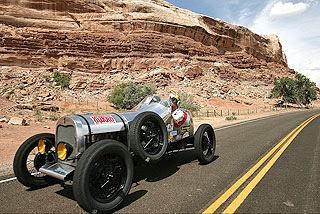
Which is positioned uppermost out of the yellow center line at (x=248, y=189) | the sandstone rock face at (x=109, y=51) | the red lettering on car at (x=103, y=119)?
the sandstone rock face at (x=109, y=51)

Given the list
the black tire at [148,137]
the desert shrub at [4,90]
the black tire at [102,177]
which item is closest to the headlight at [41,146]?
the black tire at [102,177]

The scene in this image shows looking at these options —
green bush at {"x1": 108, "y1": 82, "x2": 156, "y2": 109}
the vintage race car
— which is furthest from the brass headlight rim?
green bush at {"x1": 108, "y1": 82, "x2": 156, "y2": 109}

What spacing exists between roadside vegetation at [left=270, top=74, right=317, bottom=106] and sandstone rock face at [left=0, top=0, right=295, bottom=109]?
3.63 metres

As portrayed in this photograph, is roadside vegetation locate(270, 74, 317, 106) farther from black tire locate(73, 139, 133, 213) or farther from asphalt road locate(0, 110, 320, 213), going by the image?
black tire locate(73, 139, 133, 213)

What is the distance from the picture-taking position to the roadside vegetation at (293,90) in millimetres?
55062

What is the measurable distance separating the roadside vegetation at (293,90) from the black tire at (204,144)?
186 feet

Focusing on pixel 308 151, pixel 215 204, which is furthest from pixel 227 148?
pixel 215 204

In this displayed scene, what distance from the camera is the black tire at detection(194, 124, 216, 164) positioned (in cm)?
518

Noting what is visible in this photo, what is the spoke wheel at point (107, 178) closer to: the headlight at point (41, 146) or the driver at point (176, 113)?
Answer: the headlight at point (41, 146)

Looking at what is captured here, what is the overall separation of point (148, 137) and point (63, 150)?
4.95ft

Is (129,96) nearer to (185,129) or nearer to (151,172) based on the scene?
(185,129)

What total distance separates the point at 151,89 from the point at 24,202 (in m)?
31.1

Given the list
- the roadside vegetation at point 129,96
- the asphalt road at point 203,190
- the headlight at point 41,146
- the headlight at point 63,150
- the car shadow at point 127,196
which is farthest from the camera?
the roadside vegetation at point 129,96

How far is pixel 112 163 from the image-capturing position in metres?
3.32
